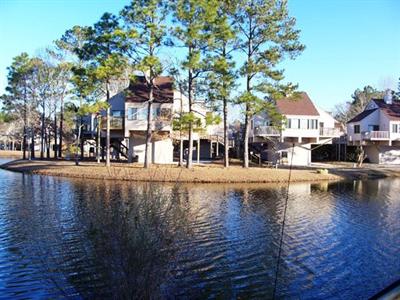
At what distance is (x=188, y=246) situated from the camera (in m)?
8.14

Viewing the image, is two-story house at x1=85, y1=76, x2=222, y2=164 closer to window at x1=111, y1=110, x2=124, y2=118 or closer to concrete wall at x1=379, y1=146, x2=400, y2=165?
window at x1=111, y1=110, x2=124, y2=118

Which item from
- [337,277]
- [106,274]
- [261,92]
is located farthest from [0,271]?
[261,92]

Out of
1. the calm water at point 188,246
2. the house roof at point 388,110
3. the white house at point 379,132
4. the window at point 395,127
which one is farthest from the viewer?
the house roof at point 388,110

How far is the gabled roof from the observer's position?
178 feet

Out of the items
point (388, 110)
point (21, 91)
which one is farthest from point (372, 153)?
point (21, 91)

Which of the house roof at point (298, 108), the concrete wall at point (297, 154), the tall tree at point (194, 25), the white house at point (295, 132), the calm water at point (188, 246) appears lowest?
the calm water at point (188, 246)

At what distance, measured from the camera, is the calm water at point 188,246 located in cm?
646

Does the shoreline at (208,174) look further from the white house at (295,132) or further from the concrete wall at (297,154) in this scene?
the concrete wall at (297,154)

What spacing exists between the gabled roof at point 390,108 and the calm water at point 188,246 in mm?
32475

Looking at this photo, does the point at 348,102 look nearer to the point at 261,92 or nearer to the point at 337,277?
the point at 261,92

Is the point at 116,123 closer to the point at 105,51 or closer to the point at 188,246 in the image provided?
the point at 105,51

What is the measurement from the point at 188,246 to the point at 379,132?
164ft

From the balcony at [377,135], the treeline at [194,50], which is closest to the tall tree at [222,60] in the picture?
the treeline at [194,50]

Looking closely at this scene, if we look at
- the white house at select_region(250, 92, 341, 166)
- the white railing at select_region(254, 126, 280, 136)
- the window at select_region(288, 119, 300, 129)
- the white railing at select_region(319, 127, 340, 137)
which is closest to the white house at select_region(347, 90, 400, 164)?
the white railing at select_region(319, 127, 340, 137)
